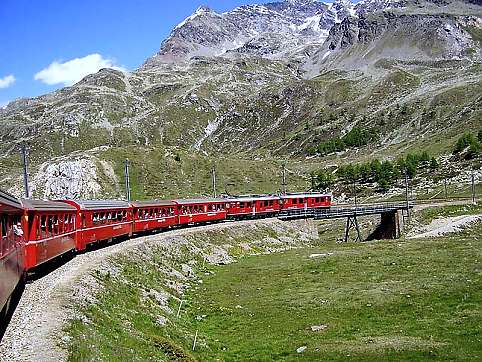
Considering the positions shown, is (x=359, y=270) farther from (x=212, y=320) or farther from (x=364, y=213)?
(x=364, y=213)

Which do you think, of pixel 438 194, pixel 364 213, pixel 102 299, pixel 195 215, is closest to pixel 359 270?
pixel 102 299

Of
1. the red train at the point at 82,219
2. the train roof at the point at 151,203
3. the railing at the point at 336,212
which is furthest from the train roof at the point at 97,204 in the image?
the railing at the point at 336,212

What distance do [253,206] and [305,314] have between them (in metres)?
56.2

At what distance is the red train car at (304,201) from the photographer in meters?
94.6

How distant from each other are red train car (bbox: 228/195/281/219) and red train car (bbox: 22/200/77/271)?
157 ft

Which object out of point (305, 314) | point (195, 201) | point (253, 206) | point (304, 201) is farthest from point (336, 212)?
point (305, 314)

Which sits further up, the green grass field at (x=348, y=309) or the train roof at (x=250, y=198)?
the train roof at (x=250, y=198)

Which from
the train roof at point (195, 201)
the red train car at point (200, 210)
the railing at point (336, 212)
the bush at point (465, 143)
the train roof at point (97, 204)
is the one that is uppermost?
the bush at point (465, 143)

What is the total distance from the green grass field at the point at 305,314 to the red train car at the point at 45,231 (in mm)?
3757

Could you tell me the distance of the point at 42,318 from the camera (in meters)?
20.9

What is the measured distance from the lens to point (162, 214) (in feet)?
216

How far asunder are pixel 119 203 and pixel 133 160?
106 m

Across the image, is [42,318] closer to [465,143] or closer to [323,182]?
[323,182]

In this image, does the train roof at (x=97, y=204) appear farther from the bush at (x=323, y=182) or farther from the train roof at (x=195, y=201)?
the bush at (x=323, y=182)
